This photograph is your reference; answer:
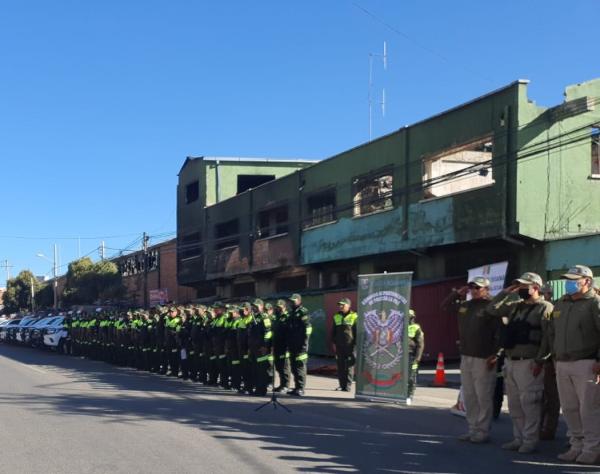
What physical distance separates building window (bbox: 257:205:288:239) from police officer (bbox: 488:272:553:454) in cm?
2697

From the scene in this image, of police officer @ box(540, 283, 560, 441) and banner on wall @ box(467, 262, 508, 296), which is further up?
banner on wall @ box(467, 262, 508, 296)

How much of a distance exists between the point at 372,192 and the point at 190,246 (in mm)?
19113

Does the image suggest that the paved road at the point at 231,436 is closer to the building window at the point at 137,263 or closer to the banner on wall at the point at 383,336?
the banner on wall at the point at 383,336

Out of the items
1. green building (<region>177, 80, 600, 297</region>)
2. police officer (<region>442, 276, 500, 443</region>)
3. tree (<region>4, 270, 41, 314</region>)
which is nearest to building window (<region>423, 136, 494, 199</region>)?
green building (<region>177, 80, 600, 297</region>)

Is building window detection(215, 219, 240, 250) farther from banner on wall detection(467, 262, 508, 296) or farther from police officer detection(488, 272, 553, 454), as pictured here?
police officer detection(488, 272, 553, 454)

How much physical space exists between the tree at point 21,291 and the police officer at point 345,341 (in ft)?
223

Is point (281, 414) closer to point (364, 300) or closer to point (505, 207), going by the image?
point (364, 300)

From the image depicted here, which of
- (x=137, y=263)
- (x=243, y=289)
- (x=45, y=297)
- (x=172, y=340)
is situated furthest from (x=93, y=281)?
(x=172, y=340)

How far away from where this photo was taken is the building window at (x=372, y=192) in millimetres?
27156

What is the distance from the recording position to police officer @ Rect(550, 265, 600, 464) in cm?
773

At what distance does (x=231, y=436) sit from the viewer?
9.52m

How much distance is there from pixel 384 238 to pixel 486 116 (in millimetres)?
6310

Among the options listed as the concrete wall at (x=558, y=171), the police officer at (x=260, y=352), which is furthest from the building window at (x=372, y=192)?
the police officer at (x=260, y=352)

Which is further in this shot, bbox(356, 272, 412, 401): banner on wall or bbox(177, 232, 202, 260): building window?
bbox(177, 232, 202, 260): building window
